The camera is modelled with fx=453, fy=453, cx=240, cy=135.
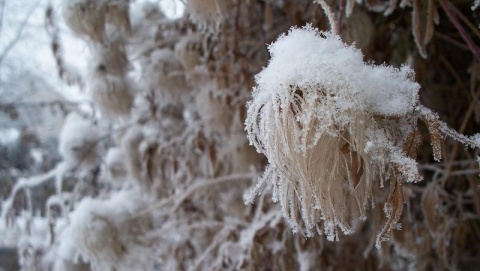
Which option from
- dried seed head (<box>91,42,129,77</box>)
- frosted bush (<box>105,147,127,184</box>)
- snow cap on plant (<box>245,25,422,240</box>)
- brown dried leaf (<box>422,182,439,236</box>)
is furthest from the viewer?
frosted bush (<box>105,147,127,184</box>)

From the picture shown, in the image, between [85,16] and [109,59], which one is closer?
[85,16]

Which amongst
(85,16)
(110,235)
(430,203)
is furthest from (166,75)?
(430,203)

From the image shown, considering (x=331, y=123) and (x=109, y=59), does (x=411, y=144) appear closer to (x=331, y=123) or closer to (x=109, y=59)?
(x=331, y=123)

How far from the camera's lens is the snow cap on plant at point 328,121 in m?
0.46

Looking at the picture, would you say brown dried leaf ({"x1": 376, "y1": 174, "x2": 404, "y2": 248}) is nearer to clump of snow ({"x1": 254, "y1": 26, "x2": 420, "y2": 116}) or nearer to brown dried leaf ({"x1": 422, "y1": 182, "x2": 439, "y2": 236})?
clump of snow ({"x1": 254, "y1": 26, "x2": 420, "y2": 116})

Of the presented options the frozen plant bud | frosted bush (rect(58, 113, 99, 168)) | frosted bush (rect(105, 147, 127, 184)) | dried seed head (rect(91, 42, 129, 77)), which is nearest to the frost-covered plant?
the frozen plant bud

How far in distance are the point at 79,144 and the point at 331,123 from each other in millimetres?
1212

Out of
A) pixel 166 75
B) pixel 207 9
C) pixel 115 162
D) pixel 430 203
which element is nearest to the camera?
pixel 207 9

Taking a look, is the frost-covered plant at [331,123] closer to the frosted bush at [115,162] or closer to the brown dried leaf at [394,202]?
the brown dried leaf at [394,202]

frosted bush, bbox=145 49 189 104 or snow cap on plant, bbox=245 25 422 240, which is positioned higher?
frosted bush, bbox=145 49 189 104

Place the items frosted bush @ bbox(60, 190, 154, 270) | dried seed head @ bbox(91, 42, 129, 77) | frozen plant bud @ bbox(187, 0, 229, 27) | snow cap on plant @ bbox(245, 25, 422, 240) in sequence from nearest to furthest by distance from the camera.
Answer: snow cap on plant @ bbox(245, 25, 422, 240) < frozen plant bud @ bbox(187, 0, 229, 27) < frosted bush @ bbox(60, 190, 154, 270) < dried seed head @ bbox(91, 42, 129, 77)

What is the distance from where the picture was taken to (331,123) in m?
0.46

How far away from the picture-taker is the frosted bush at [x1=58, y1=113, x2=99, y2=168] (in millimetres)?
1479

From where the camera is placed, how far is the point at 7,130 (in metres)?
4.86
